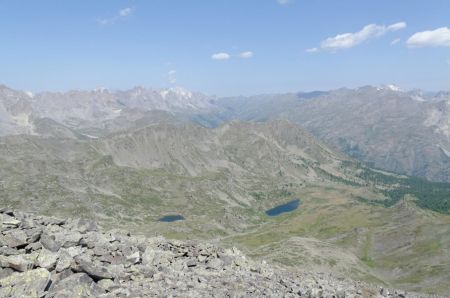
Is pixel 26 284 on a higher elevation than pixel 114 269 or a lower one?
higher

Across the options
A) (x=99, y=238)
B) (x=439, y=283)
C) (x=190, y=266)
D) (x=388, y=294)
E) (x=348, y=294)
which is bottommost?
(x=439, y=283)

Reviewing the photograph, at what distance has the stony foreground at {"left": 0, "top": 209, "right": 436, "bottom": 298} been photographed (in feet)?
123

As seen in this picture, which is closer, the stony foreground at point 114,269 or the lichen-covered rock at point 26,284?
the lichen-covered rock at point 26,284

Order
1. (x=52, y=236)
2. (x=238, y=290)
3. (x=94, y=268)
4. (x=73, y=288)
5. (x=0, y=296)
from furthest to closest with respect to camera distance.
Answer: (x=52, y=236)
(x=238, y=290)
(x=94, y=268)
(x=73, y=288)
(x=0, y=296)

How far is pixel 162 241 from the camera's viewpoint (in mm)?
62094

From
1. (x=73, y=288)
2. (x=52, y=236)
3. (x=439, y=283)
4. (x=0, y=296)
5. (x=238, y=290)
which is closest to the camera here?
(x=0, y=296)

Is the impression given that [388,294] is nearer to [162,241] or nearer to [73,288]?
[162,241]

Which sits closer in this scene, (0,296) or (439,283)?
(0,296)

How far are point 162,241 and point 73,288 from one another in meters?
25.8

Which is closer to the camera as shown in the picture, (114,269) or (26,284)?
(26,284)

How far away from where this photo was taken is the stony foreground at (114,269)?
37500 millimetres

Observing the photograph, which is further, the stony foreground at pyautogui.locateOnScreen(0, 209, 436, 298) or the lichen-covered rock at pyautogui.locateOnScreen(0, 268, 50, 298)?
the stony foreground at pyautogui.locateOnScreen(0, 209, 436, 298)

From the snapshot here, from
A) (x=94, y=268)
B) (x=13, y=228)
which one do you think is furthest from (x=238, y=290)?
(x=13, y=228)

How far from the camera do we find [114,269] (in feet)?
141
